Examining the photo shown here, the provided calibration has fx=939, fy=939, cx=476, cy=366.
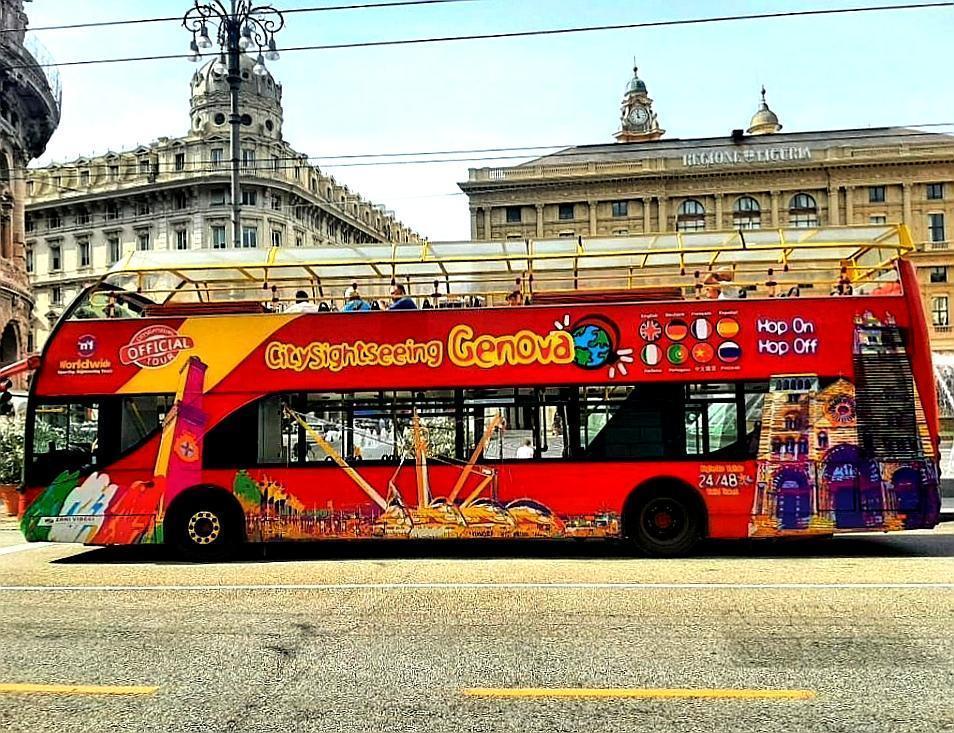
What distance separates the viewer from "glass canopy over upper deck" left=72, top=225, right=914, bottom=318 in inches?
509

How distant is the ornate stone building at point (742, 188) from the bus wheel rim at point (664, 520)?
7355 centimetres

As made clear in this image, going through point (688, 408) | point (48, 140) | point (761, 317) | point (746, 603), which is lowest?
point (746, 603)

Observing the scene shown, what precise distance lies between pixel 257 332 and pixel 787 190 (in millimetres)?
80627

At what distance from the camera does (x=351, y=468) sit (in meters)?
12.5

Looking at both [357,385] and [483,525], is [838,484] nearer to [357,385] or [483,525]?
[483,525]

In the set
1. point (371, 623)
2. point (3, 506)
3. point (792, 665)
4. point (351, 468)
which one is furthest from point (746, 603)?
point (3, 506)

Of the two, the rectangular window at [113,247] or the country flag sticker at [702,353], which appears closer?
the country flag sticker at [702,353]

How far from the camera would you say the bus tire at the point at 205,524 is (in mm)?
12609

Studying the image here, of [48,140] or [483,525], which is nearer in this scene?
[483,525]

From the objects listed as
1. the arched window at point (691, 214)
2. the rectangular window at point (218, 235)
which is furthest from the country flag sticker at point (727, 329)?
the arched window at point (691, 214)

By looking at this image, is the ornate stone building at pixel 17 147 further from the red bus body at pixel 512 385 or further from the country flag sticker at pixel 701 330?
the country flag sticker at pixel 701 330

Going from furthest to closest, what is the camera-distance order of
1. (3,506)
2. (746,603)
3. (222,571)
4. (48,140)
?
(48,140), (3,506), (222,571), (746,603)

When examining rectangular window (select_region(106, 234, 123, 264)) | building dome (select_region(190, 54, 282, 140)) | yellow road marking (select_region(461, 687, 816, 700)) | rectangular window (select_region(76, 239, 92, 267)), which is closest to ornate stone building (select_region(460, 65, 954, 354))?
building dome (select_region(190, 54, 282, 140))

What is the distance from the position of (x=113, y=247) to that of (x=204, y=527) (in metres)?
79.2
